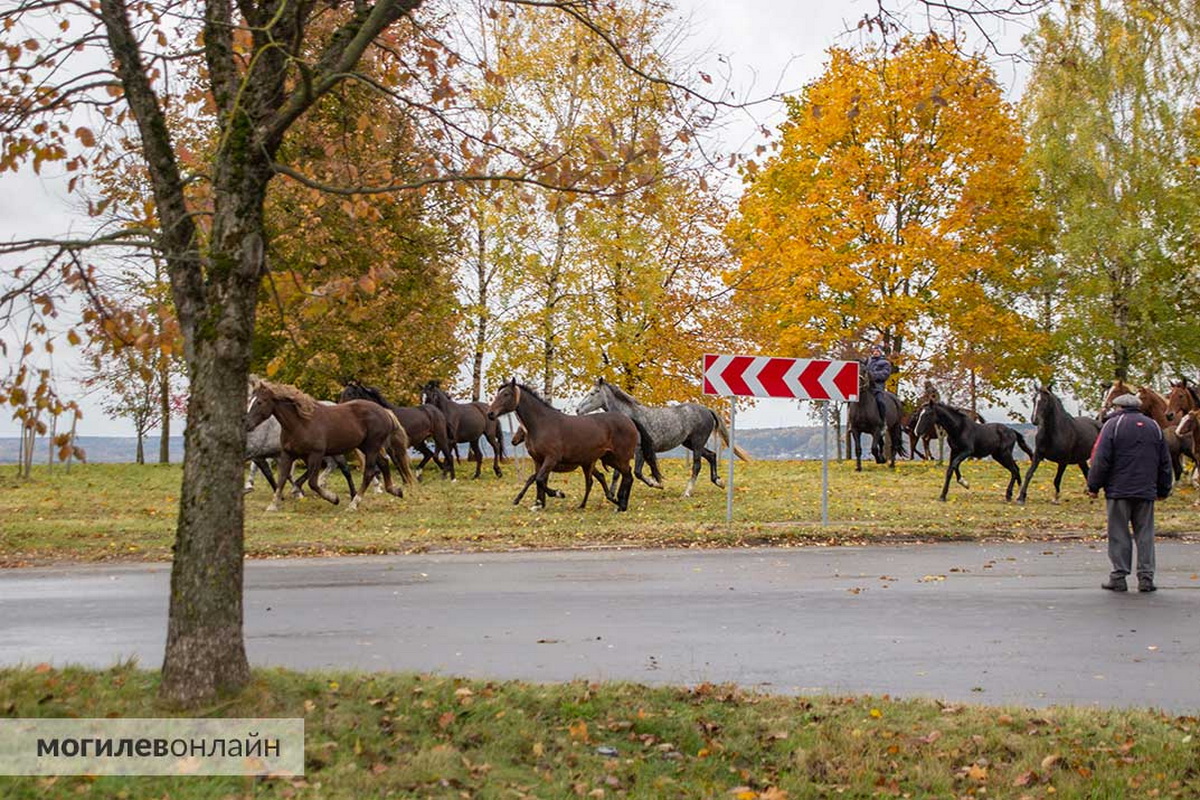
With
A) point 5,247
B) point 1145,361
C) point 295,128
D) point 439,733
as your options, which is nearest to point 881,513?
point 295,128

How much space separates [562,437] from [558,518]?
1.66 metres

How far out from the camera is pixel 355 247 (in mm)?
32625

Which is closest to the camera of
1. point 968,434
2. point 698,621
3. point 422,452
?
point 698,621

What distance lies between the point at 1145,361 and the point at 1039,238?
199 inches

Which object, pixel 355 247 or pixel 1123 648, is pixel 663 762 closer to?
pixel 1123 648

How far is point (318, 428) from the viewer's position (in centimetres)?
2366

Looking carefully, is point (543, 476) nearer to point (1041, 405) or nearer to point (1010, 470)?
point (1010, 470)

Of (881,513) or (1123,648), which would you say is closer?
(1123,648)

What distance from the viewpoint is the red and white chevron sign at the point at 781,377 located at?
20.2m

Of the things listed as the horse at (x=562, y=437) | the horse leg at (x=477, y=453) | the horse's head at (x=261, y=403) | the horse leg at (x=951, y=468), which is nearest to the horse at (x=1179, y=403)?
the horse leg at (x=951, y=468)

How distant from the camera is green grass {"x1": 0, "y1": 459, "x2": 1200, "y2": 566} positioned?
18.3 metres

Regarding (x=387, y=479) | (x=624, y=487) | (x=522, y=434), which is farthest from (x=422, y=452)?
(x=624, y=487)

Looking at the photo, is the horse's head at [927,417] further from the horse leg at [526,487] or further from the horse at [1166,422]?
the horse leg at [526,487]

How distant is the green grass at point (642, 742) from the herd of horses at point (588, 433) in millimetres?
12900
